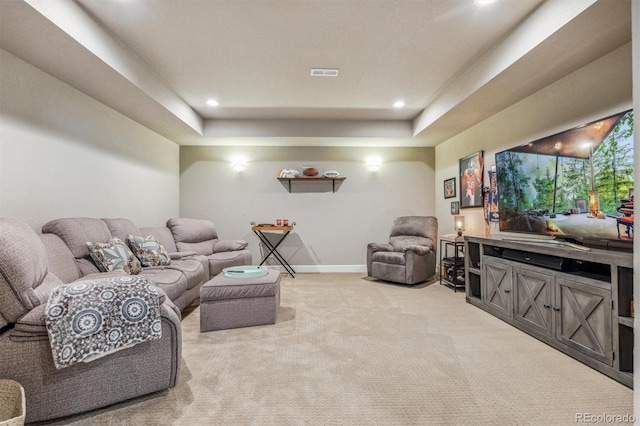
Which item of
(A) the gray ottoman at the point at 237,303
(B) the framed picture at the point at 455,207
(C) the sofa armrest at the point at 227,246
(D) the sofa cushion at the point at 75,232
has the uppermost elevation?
(B) the framed picture at the point at 455,207

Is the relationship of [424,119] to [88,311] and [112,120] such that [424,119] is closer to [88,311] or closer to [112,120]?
[112,120]

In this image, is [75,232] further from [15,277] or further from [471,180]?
[471,180]

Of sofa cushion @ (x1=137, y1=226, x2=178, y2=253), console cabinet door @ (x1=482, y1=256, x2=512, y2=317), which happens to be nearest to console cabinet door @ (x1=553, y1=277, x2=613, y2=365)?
console cabinet door @ (x1=482, y1=256, x2=512, y2=317)

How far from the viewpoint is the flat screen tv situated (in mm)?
2016

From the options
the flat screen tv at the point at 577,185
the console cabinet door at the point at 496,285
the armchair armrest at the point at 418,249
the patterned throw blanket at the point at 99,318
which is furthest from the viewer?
the armchair armrest at the point at 418,249

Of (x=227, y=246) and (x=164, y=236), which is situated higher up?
(x=164, y=236)

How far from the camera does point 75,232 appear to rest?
256 cm

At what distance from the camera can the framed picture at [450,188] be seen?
184 inches

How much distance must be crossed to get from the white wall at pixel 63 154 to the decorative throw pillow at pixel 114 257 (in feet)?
1.61

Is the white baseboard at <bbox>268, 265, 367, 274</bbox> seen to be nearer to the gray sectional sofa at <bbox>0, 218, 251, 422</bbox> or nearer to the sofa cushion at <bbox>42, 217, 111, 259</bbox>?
the sofa cushion at <bbox>42, 217, 111, 259</bbox>

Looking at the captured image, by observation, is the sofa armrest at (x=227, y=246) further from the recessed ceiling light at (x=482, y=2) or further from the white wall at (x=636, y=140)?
the white wall at (x=636, y=140)

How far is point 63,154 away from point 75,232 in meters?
0.78

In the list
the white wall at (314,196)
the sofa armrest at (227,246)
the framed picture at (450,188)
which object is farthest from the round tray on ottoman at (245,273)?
the framed picture at (450,188)

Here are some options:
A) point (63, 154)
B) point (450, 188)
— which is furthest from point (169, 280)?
point (450, 188)
